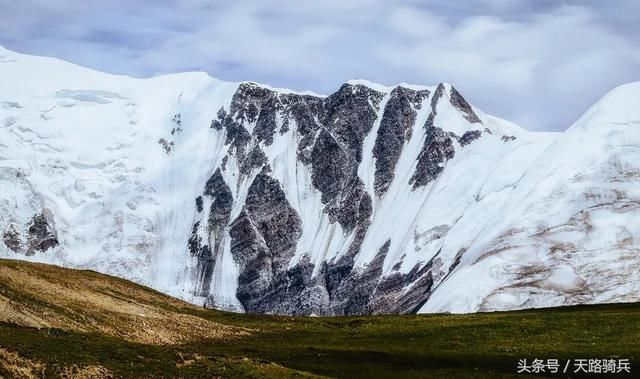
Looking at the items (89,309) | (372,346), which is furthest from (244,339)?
(89,309)

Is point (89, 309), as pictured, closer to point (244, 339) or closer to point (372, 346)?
point (244, 339)

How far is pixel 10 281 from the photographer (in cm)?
7375

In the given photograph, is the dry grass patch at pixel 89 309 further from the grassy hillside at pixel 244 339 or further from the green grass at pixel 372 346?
the green grass at pixel 372 346

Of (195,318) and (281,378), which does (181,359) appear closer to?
(281,378)

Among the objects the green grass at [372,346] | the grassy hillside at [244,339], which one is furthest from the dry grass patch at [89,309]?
the green grass at [372,346]

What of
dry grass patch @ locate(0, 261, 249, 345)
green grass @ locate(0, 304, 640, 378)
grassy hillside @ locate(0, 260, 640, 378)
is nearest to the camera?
grassy hillside @ locate(0, 260, 640, 378)

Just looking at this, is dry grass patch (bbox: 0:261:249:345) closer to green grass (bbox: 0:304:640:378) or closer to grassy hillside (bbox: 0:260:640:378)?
grassy hillside (bbox: 0:260:640:378)

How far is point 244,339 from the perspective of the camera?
276ft

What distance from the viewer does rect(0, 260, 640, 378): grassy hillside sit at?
55.9 m

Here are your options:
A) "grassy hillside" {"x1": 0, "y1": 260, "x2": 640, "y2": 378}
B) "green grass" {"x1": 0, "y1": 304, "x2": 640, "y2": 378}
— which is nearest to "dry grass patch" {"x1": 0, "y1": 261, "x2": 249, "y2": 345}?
"grassy hillside" {"x1": 0, "y1": 260, "x2": 640, "y2": 378}

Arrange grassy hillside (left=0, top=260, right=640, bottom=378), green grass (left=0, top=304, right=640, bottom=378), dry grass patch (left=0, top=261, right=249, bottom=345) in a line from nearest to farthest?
grassy hillside (left=0, top=260, right=640, bottom=378) → green grass (left=0, top=304, right=640, bottom=378) → dry grass patch (left=0, top=261, right=249, bottom=345)

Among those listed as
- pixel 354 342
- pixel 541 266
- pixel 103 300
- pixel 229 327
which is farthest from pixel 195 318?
pixel 541 266

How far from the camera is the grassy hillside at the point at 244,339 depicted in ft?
184

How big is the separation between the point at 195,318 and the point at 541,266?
107 m
